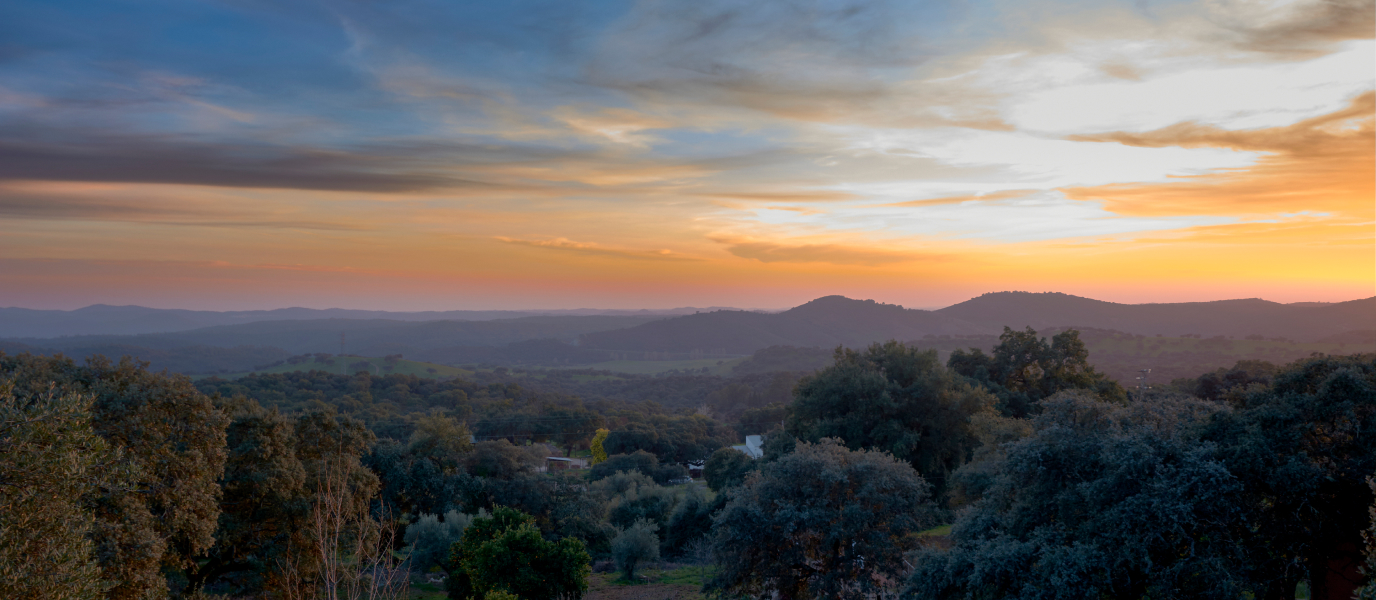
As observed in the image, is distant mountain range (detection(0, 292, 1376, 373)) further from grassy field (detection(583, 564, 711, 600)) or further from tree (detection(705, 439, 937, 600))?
tree (detection(705, 439, 937, 600))

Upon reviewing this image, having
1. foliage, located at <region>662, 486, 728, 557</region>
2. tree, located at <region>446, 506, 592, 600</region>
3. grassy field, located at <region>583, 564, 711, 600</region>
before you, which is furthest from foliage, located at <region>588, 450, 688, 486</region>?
tree, located at <region>446, 506, 592, 600</region>

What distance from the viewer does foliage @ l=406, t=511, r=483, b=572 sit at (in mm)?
22406

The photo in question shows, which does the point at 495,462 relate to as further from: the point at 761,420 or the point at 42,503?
the point at 761,420

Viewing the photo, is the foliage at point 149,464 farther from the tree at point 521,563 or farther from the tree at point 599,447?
the tree at point 599,447

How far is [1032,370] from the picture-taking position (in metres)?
35.7

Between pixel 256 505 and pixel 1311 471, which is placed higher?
pixel 1311 471

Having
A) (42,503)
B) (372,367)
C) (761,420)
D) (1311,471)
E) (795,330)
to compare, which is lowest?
(761,420)

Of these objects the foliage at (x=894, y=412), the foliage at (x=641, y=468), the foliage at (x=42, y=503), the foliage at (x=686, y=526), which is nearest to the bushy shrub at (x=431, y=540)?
the foliage at (x=686, y=526)

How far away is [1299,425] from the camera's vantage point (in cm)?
1040

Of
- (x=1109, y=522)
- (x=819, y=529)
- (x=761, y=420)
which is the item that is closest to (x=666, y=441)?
(x=761, y=420)

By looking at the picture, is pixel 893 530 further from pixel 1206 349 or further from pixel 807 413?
pixel 1206 349

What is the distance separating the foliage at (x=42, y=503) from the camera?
324 inches

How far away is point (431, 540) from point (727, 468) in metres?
12.7

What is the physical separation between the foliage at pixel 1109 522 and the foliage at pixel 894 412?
607 inches
